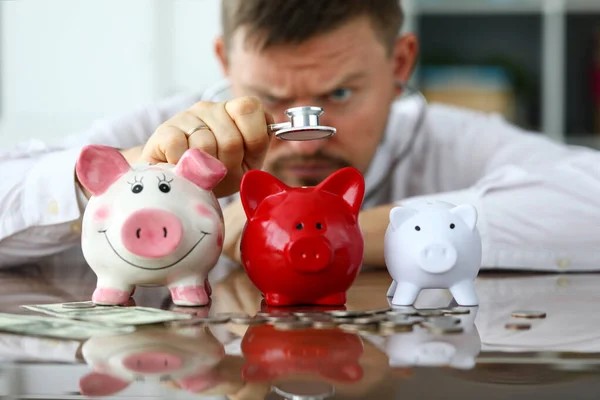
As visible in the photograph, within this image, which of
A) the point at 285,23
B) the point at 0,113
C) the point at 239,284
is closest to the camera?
the point at 239,284

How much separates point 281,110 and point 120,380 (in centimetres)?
103

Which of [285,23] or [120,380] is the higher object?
[285,23]

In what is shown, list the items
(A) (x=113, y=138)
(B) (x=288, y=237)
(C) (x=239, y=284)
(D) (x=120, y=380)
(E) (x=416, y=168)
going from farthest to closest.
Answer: (E) (x=416, y=168), (A) (x=113, y=138), (C) (x=239, y=284), (B) (x=288, y=237), (D) (x=120, y=380)

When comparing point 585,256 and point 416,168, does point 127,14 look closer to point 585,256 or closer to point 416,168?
point 416,168

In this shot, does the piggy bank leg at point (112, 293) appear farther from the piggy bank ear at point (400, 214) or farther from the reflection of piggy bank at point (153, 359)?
the piggy bank ear at point (400, 214)

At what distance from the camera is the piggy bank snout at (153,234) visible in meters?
0.58

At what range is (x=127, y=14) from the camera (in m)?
2.84

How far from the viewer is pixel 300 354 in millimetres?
410

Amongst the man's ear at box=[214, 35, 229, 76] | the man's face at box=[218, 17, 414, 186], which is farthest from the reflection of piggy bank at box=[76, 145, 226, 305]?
the man's ear at box=[214, 35, 229, 76]

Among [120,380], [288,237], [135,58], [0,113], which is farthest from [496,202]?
[0,113]

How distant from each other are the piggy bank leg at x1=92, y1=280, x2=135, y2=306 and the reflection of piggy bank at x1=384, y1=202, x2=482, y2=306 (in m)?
0.22

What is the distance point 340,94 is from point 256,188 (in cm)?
77

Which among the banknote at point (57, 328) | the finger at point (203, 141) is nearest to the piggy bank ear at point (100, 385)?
the banknote at point (57, 328)

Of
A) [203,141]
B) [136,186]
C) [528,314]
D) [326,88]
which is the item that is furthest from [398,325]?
[326,88]
